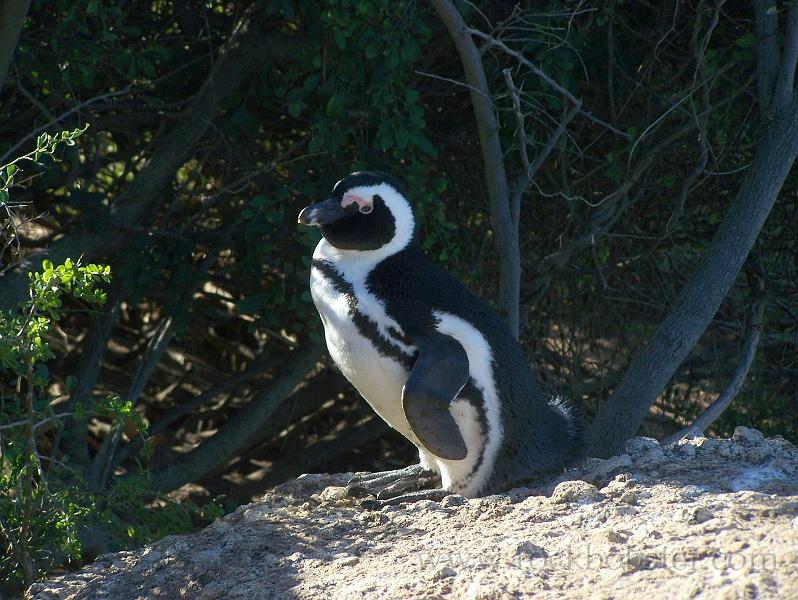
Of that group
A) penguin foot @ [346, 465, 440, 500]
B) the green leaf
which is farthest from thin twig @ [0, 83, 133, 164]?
penguin foot @ [346, 465, 440, 500]

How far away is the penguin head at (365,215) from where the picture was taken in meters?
3.11

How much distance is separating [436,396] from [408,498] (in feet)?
1.45

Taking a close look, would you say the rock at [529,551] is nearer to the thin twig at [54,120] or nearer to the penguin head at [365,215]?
the penguin head at [365,215]

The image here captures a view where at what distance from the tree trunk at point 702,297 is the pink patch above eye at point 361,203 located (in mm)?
1158

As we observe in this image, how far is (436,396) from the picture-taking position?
280 cm

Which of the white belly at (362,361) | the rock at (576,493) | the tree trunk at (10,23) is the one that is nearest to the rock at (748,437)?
the rock at (576,493)

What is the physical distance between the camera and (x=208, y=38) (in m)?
4.37

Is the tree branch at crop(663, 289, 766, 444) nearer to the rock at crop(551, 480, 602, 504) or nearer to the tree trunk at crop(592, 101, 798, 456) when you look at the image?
the tree trunk at crop(592, 101, 798, 456)

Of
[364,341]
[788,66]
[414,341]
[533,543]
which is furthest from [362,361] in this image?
[788,66]

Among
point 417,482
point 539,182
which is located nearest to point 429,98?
point 539,182

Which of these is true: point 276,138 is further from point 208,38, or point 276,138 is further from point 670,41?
point 670,41

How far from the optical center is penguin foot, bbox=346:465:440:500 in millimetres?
3221

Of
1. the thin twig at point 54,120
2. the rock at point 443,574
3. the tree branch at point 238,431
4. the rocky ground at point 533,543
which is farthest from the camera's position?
the tree branch at point 238,431

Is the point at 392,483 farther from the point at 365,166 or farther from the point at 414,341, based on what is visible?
the point at 365,166
